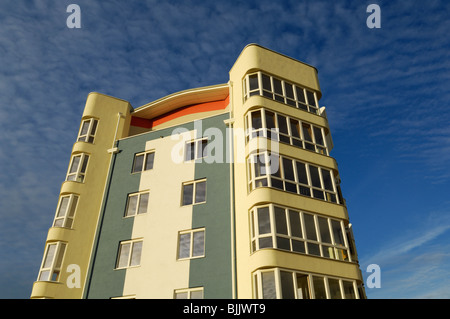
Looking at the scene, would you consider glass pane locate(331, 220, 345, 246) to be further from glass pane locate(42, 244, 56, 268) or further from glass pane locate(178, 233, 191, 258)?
glass pane locate(42, 244, 56, 268)

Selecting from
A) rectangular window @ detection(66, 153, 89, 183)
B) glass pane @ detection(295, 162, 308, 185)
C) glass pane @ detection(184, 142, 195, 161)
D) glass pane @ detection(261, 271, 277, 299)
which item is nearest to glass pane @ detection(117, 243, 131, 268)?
rectangular window @ detection(66, 153, 89, 183)

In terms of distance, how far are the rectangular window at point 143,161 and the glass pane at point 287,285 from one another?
39.9ft

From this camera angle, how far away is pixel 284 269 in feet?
51.0

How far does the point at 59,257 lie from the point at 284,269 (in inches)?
549

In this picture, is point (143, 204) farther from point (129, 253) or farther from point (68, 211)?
point (68, 211)

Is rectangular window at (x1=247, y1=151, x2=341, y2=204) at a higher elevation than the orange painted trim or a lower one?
lower

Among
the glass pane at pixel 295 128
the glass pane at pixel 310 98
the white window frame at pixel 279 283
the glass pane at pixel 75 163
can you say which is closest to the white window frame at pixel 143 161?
the glass pane at pixel 75 163

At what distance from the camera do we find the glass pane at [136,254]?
776 inches

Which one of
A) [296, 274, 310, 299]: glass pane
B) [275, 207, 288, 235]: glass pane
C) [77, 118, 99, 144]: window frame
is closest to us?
[296, 274, 310, 299]: glass pane

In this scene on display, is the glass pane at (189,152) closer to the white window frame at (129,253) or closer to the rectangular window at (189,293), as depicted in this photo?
the white window frame at (129,253)

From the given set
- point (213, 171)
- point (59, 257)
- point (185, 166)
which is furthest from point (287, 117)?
point (59, 257)

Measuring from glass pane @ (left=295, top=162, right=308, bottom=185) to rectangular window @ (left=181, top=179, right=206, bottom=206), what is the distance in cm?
577

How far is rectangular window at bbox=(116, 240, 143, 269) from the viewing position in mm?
19773
